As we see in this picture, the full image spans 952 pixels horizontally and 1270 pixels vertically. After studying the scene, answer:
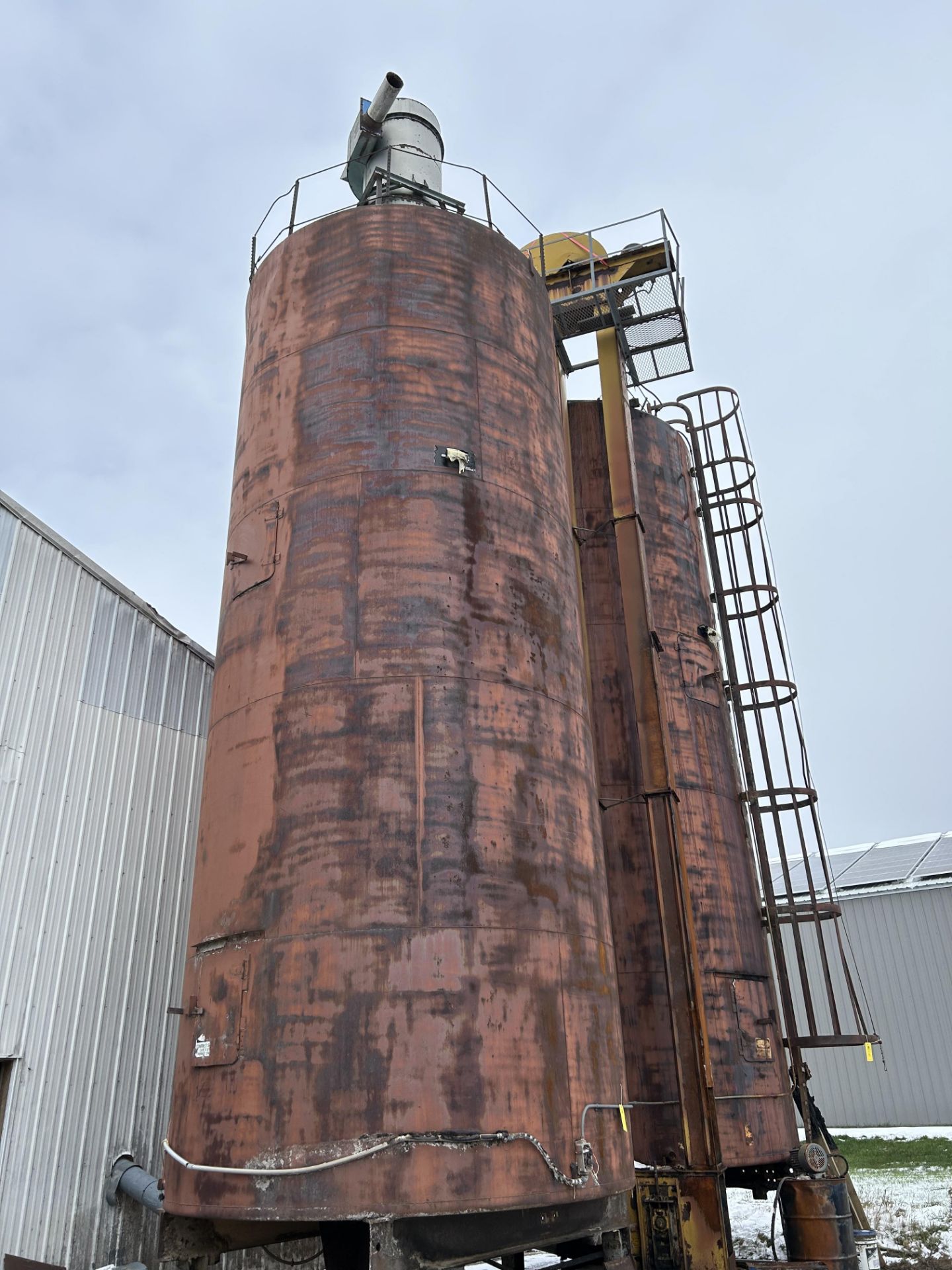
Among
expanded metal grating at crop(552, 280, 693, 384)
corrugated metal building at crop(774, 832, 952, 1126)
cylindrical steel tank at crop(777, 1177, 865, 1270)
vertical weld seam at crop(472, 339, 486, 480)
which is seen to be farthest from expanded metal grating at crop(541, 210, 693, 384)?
corrugated metal building at crop(774, 832, 952, 1126)

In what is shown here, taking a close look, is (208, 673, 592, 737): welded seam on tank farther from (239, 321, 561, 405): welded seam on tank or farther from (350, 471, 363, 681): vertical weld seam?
(239, 321, 561, 405): welded seam on tank

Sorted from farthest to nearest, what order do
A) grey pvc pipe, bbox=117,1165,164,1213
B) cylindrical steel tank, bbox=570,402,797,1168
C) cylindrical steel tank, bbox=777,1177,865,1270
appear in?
1. cylindrical steel tank, bbox=570,402,797,1168
2. cylindrical steel tank, bbox=777,1177,865,1270
3. grey pvc pipe, bbox=117,1165,164,1213

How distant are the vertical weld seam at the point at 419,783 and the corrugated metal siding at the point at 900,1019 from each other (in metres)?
24.9

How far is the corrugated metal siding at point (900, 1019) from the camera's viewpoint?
26.7 meters

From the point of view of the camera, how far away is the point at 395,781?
7.85 meters

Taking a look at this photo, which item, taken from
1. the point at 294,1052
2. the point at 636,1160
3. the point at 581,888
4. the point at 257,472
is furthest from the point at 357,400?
the point at 636,1160

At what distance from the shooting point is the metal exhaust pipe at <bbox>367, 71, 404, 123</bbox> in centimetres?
1149

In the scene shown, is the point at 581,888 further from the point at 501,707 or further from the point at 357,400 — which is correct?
the point at 357,400

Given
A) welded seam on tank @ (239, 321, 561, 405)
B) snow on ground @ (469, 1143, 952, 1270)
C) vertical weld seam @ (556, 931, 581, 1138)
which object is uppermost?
welded seam on tank @ (239, 321, 561, 405)

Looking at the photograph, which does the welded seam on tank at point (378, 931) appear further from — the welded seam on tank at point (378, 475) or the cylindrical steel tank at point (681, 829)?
the cylindrical steel tank at point (681, 829)

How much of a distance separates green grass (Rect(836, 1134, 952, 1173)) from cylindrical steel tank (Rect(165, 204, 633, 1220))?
15497 mm

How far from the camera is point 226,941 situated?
8008 millimetres

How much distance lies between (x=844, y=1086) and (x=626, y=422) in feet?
74.8

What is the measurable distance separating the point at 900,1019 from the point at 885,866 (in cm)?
582
